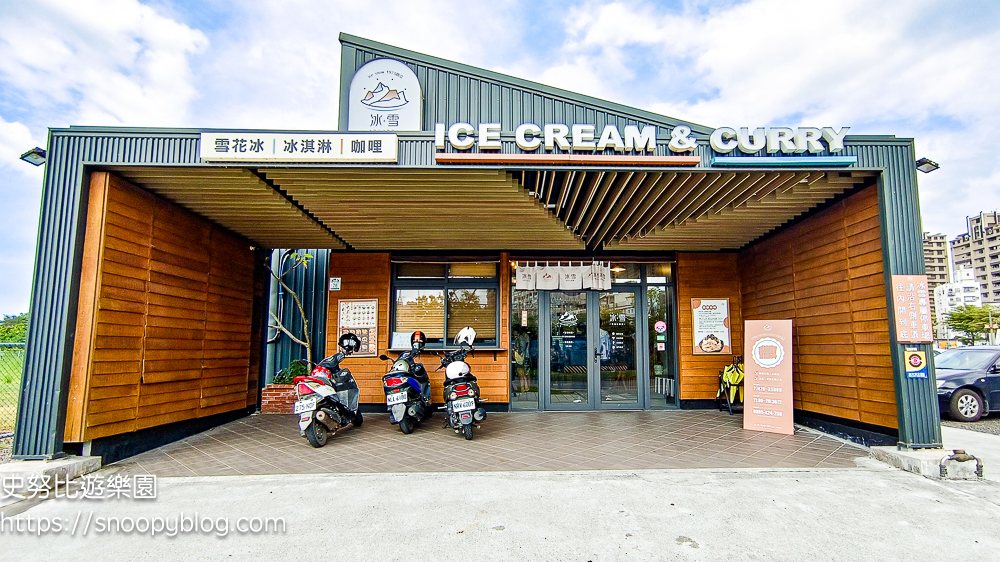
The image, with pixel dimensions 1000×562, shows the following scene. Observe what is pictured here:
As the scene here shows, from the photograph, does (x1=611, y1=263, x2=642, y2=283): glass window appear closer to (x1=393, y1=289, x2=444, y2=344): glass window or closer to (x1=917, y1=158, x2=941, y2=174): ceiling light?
(x1=393, y1=289, x2=444, y2=344): glass window

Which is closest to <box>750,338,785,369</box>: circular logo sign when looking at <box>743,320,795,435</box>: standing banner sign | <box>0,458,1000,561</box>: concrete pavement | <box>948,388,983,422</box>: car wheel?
<box>743,320,795,435</box>: standing banner sign

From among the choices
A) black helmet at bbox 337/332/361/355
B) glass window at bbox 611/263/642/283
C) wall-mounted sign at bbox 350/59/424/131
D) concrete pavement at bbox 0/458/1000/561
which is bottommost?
concrete pavement at bbox 0/458/1000/561

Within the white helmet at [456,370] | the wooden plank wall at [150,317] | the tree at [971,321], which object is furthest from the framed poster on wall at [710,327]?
the tree at [971,321]

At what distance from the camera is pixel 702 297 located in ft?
24.2

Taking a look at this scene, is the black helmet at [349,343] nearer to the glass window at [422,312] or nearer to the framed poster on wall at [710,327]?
the glass window at [422,312]

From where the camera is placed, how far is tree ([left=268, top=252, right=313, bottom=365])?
722 cm

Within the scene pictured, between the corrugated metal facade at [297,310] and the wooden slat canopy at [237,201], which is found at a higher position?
the wooden slat canopy at [237,201]

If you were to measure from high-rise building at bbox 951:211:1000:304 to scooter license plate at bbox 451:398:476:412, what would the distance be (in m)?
87.8

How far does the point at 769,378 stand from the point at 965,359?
169 inches

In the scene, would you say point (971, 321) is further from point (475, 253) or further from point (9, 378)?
point (9, 378)

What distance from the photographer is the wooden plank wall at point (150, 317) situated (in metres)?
4.17

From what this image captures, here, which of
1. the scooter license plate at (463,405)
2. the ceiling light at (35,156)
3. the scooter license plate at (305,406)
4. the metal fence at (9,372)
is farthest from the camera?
the scooter license plate at (463,405)

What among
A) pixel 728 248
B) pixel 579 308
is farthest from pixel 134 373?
pixel 728 248

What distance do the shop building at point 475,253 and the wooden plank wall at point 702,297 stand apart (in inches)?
1.4
